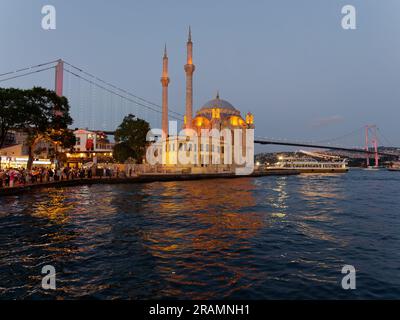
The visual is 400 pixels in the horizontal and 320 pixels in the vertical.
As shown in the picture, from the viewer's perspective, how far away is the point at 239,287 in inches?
226

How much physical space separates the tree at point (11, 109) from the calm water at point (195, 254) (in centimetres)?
1410

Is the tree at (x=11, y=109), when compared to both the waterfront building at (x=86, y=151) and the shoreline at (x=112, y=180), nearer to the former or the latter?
the shoreline at (x=112, y=180)

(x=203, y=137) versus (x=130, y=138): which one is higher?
(x=203, y=137)

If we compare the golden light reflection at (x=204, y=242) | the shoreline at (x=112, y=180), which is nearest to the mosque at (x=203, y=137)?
the shoreline at (x=112, y=180)

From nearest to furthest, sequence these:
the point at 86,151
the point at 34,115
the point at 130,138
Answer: the point at 34,115, the point at 130,138, the point at 86,151

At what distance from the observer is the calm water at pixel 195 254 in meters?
5.67

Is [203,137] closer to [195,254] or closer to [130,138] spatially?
[130,138]

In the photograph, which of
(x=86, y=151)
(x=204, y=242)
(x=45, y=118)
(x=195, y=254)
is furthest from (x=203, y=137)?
(x=195, y=254)

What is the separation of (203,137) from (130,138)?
1027 inches

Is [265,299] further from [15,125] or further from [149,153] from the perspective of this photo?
[149,153]

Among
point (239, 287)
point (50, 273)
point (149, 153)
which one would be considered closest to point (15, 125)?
point (50, 273)

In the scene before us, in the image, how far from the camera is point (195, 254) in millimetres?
7875
